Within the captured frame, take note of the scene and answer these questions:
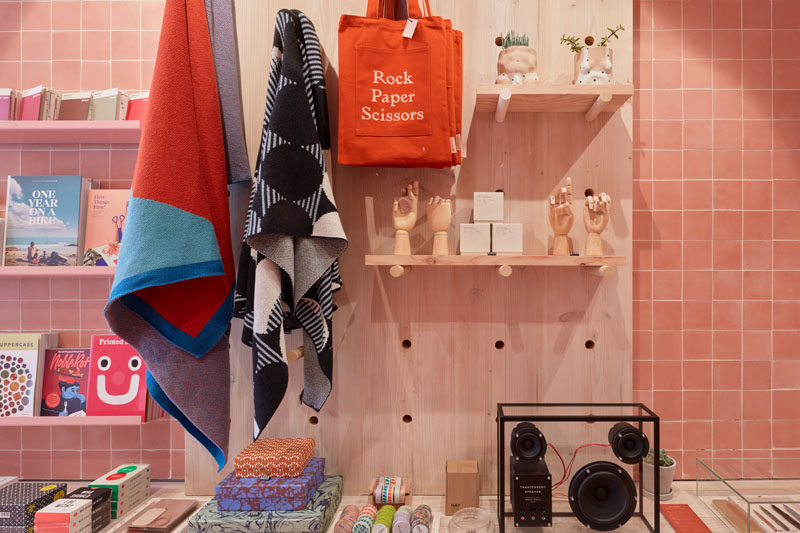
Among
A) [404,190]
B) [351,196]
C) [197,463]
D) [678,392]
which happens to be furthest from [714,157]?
[197,463]

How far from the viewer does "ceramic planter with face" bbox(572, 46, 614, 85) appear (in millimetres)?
1349

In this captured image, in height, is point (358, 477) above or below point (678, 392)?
below

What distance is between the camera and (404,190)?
4.66ft

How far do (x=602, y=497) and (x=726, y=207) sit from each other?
3.39ft

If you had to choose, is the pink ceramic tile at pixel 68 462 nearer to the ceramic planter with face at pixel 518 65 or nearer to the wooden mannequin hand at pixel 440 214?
the wooden mannequin hand at pixel 440 214

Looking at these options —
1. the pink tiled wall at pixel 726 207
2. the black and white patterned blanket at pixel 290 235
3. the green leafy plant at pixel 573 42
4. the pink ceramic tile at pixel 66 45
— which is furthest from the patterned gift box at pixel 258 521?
the pink ceramic tile at pixel 66 45

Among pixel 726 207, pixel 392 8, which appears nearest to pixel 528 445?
pixel 726 207

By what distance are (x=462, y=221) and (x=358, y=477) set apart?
2.71 ft

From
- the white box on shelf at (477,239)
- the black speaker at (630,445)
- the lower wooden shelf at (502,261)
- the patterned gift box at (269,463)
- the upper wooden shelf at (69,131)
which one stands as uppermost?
the upper wooden shelf at (69,131)

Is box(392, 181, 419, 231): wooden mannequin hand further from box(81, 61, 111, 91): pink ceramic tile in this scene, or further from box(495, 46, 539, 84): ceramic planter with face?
box(81, 61, 111, 91): pink ceramic tile

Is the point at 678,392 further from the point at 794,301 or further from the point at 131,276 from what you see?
the point at 131,276

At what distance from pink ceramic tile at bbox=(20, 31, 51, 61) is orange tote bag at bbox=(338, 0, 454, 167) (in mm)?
1116

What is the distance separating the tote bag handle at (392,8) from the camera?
1.34 m

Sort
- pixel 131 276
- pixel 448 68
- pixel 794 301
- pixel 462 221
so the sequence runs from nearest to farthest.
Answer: pixel 131 276
pixel 448 68
pixel 462 221
pixel 794 301
